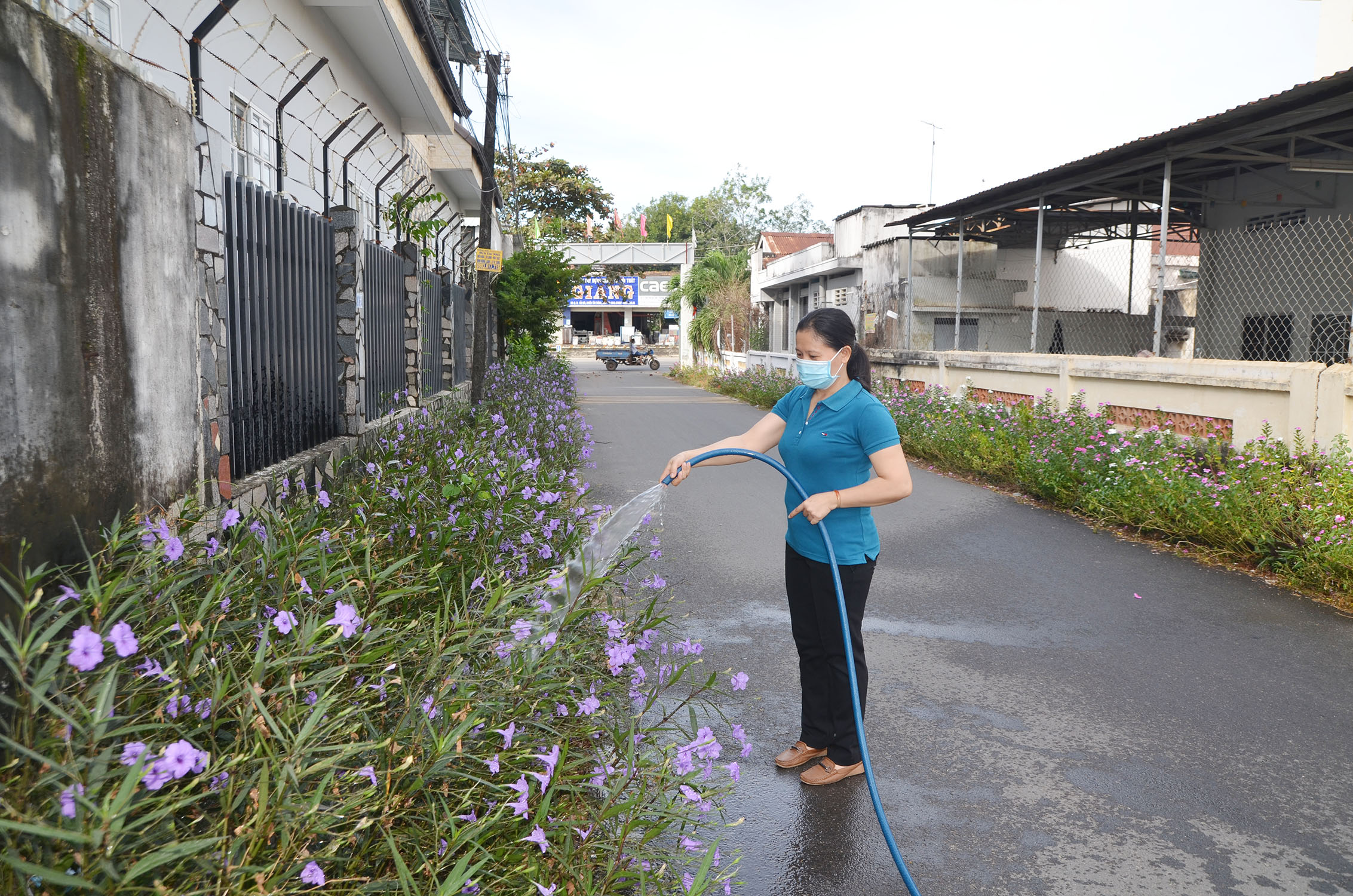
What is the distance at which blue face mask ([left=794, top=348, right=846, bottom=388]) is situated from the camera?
3.83m

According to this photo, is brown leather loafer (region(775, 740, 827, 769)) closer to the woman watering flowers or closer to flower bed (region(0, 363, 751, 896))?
the woman watering flowers

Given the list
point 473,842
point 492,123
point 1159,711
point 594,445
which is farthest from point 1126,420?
point 473,842

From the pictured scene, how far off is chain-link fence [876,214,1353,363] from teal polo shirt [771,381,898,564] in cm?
1108

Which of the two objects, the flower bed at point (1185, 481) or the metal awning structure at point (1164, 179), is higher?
the metal awning structure at point (1164, 179)

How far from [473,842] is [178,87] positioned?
273 inches

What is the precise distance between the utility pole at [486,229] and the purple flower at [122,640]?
36.3 feet

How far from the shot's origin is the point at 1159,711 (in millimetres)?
4605

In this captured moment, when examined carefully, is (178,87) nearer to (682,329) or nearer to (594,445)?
(594,445)

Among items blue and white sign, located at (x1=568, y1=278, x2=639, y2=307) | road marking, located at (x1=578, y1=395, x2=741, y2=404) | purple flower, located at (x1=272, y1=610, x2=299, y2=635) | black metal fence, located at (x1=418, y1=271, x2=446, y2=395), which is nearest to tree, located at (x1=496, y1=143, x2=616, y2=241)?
blue and white sign, located at (x1=568, y1=278, x2=639, y2=307)

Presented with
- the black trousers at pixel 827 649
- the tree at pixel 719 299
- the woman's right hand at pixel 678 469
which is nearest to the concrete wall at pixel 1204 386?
the black trousers at pixel 827 649

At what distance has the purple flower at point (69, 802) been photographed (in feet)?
5.66

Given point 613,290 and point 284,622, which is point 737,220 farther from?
point 284,622

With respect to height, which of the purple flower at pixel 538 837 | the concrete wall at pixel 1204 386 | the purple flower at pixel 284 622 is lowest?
the purple flower at pixel 538 837

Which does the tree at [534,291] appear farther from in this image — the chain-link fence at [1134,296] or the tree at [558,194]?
the tree at [558,194]
